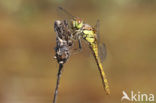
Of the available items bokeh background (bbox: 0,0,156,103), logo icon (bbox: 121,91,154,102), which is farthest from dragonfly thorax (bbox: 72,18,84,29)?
bokeh background (bbox: 0,0,156,103)

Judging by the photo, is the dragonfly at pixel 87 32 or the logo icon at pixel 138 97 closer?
the dragonfly at pixel 87 32

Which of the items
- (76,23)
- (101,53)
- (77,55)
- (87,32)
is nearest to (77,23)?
(76,23)

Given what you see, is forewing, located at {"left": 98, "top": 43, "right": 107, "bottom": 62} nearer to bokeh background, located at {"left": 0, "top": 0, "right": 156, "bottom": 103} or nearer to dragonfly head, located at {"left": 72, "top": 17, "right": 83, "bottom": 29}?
dragonfly head, located at {"left": 72, "top": 17, "right": 83, "bottom": 29}

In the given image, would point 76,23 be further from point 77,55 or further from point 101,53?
point 77,55

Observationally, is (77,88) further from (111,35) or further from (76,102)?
(111,35)

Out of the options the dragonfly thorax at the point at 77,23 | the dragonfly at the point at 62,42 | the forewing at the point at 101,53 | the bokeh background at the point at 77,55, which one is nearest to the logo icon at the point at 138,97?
the bokeh background at the point at 77,55

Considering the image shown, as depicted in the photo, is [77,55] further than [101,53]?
Yes

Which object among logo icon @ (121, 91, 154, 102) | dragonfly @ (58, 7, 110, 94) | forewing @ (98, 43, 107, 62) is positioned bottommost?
logo icon @ (121, 91, 154, 102)

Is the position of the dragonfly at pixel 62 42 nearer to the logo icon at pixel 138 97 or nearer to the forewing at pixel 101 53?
the forewing at pixel 101 53
